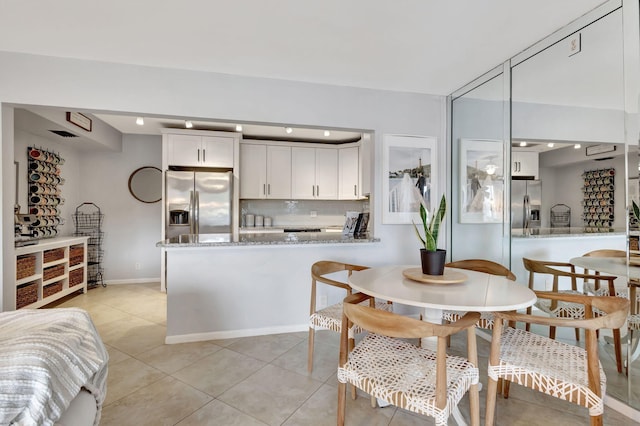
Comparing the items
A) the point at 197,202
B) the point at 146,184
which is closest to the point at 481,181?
the point at 197,202

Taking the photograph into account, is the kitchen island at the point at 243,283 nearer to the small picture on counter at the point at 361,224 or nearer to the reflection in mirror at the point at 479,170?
the small picture on counter at the point at 361,224

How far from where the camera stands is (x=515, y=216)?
2.44 meters

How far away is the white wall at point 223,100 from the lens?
2309 millimetres

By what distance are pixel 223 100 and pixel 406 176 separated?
1829 millimetres

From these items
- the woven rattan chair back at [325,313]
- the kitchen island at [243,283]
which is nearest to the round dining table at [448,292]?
the woven rattan chair back at [325,313]

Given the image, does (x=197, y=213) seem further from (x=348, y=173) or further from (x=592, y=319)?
(x=592, y=319)

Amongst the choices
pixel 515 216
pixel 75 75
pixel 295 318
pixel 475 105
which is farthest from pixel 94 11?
pixel 515 216

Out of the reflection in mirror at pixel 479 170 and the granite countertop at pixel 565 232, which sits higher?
the reflection in mirror at pixel 479 170

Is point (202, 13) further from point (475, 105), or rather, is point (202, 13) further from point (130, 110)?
point (475, 105)

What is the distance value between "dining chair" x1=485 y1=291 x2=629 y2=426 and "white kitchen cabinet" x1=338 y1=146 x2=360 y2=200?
369 centimetres

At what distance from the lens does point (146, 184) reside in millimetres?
4914

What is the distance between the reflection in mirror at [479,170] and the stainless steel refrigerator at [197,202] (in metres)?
2.88

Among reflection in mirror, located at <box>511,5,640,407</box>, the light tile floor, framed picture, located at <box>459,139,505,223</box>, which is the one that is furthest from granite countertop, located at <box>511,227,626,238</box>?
the light tile floor

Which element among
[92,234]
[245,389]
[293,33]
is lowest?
[245,389]
